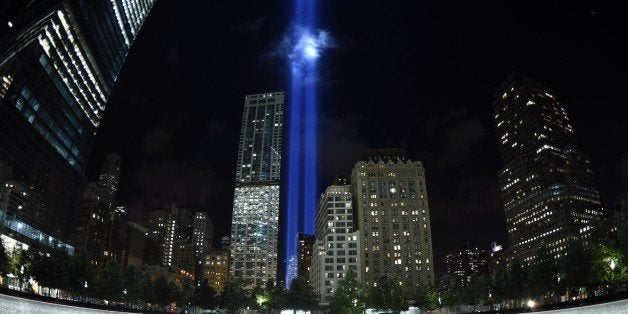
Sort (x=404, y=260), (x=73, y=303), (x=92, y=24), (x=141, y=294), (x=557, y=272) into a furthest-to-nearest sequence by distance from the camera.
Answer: (x=404, y=260)
(x=92, y=24)
(x=141, y=294)
(x=557, y=272)
(x=73, y=303)

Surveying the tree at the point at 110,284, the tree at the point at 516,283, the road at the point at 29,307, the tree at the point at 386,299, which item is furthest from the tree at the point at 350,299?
the road at the point at 29,307

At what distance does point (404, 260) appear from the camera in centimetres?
19962

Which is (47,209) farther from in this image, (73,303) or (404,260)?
(404,260)

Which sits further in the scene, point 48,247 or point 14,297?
point 48,247

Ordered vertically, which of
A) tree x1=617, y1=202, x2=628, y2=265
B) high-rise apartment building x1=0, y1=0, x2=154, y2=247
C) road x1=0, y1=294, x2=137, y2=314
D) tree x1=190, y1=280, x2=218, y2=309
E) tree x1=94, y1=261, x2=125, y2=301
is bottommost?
road x1=0, y1=294, x2=137, y2=314

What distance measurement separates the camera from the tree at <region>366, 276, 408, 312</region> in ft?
445

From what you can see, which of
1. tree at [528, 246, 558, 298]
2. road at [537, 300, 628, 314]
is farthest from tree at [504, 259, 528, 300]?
road at [537, 300, 628, 314]

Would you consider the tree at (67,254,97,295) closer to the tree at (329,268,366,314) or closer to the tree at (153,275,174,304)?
the tree at (153,275,174,304)

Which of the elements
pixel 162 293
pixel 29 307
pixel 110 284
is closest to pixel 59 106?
pixel 162 293

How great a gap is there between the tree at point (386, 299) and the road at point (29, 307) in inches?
3438

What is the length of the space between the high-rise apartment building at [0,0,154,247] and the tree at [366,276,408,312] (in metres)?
91.7

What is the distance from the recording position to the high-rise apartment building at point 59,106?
404 ft

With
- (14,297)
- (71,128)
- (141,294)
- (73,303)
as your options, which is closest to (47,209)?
(71,128)

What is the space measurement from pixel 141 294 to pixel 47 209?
51.2m
